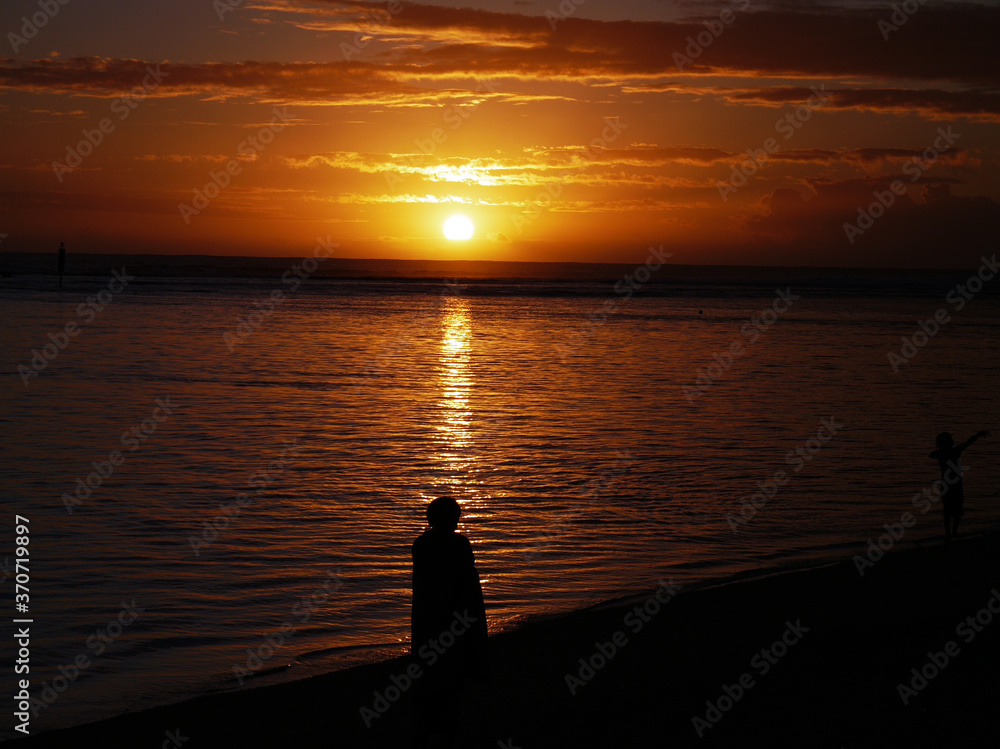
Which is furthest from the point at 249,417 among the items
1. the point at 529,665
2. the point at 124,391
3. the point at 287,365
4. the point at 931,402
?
the point at 931,402

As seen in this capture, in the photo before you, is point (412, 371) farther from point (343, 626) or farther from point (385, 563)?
point (343, 626)

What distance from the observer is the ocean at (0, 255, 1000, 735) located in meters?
8.73

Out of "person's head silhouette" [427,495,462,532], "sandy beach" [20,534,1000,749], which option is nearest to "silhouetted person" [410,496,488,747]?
"person's head silhouette" [427,495,462,532]

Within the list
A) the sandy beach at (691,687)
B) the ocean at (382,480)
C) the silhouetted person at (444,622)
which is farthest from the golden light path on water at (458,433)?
the silhouetted person at (444,622)

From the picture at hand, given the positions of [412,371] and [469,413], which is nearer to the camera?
[469,413]

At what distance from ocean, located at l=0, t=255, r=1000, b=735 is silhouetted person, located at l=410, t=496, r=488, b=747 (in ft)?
8.37

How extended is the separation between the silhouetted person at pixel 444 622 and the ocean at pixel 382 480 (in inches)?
100

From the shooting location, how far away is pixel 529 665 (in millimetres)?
7773

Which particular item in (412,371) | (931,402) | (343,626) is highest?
(412,371)

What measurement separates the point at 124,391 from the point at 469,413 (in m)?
8.47

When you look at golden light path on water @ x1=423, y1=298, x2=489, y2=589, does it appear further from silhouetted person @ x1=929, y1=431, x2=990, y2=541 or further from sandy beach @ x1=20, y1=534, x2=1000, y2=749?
silhouetted person @ x1=929, y1=431, x2=990, y2=541

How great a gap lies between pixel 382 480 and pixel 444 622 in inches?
347

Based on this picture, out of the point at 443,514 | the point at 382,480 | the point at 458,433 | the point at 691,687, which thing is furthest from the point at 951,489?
the point at 458,433

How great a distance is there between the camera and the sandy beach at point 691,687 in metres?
6.32
